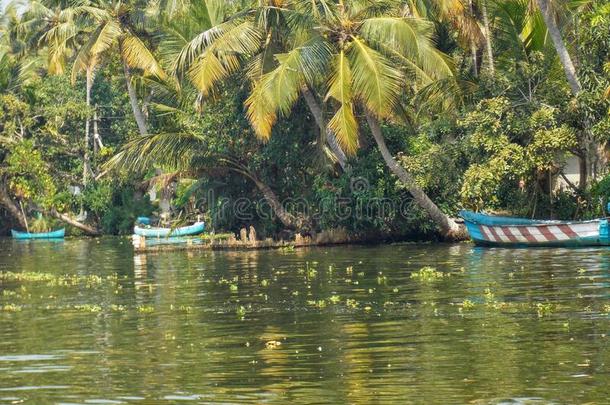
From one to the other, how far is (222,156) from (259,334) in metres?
25.7

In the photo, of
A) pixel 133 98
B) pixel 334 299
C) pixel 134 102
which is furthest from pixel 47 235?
pixel 334 299

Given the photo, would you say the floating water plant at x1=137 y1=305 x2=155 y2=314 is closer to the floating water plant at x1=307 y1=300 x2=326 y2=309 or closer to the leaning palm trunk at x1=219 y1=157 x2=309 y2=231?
the floating water plant at x1=307 y1=300 x2=326 y2=309

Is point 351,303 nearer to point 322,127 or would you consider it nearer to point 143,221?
point 322,127

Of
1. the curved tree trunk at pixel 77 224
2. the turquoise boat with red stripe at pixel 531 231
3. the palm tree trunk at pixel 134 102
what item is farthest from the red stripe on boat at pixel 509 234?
the curved tree trunk at pixel 77 224

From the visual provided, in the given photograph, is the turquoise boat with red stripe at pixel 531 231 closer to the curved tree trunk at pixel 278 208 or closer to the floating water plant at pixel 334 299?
the curved tree trunk at pixel 278 208

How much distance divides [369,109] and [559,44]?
572 centimetres

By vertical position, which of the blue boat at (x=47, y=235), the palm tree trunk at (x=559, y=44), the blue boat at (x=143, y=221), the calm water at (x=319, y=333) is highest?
the palm tree trunk at (x=559, y=44)

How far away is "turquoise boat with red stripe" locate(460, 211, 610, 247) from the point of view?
34.9m

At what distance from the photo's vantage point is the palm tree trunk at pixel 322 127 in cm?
4047

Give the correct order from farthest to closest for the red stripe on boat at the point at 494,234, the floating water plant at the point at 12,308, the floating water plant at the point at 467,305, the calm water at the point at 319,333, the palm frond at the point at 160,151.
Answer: the palm frond at the point at 160,151 < the red stripe on boat at the point at 494,234 < the floating water plant at the point at 12,308 < the floating water plant at the point at 467,305 < the calm water at the point at 319,333

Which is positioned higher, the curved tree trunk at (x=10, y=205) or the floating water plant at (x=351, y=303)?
the curved tree trunk at (x=10, y=205)

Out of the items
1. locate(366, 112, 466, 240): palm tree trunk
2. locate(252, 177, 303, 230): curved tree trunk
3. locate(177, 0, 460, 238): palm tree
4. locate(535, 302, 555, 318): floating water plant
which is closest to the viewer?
locate(535, 302, 555, 318): floating water plant

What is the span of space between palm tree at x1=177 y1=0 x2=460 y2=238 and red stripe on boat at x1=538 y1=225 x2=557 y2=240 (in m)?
4.96

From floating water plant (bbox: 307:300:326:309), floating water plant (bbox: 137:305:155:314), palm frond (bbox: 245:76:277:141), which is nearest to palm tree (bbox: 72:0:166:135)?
palm frond (bbox: 245:76:277:141)
